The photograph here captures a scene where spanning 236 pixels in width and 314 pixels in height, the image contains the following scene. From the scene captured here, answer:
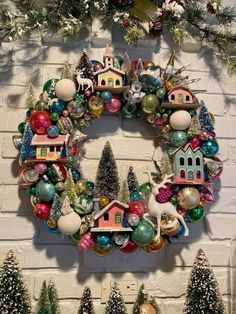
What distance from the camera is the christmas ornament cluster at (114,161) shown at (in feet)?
3.57

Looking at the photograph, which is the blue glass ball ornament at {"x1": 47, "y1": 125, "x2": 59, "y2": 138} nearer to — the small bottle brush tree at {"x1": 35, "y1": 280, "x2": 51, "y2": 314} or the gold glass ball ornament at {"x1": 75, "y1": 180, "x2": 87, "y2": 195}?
the gold glass ball ornament at {"x1": 75, "y1": 180, "x2": 87, "y2": 195}

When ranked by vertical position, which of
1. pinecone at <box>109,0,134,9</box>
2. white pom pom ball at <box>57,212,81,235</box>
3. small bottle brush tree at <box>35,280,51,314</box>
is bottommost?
small bottle brush tree at <box>35,280,51,314</box>

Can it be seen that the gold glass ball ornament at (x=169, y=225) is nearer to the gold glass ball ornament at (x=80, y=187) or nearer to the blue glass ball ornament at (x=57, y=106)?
the gold glass ball ornament at (x=80, y=187)

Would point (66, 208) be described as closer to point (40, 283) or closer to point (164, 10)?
point (40, 283)

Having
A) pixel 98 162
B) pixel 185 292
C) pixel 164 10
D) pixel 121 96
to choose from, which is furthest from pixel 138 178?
pixel 164 10

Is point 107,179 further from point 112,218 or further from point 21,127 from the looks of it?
point 21,127

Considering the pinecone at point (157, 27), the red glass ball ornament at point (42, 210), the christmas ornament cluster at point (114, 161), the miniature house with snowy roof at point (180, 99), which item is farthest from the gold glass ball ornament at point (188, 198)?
the pinecone at point (157, 27)

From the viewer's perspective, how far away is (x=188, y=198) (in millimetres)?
1115

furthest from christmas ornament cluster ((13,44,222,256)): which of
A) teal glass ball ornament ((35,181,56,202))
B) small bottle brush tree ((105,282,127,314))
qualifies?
small bottle brush tree ((105,282,127,314))

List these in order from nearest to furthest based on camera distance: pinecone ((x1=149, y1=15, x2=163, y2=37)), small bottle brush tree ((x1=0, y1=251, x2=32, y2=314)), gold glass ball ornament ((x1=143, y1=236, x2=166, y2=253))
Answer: small bottle brush tree ((x1=0, y1=251, x2=32, y2=314)), gold glass ball ornament ((x1=143, y1=236, x2=166, y2=253)), pinecone ((x1=149, y1=15, x2=163, y2=37))

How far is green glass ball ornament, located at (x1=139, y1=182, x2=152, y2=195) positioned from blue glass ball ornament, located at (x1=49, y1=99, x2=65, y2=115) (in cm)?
28

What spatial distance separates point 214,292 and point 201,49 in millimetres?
672

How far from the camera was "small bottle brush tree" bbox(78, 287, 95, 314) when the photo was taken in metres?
1.06

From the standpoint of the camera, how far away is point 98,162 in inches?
48.1
